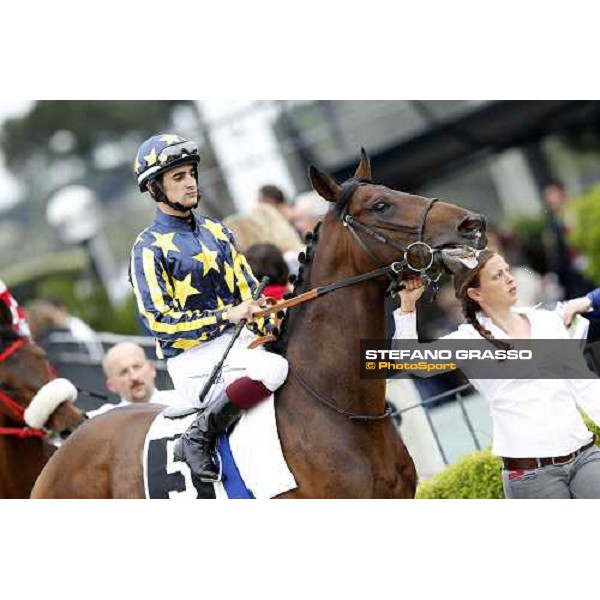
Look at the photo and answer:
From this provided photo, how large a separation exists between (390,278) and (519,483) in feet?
3.53

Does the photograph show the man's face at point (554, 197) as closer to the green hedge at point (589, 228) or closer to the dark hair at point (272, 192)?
the green hedge at point (589, 228)

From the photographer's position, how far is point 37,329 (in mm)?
7426

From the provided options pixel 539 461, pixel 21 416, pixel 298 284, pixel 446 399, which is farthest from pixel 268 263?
pixel 539 461

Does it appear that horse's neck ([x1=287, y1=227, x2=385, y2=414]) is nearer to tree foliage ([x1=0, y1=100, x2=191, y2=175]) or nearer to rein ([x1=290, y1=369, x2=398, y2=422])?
rein ([x1=290, y1=369, x2=398, y2=422])

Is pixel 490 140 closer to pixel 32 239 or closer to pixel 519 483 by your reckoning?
pixel 519 483

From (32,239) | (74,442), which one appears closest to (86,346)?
(32,239)

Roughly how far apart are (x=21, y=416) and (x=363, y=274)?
2361 mm

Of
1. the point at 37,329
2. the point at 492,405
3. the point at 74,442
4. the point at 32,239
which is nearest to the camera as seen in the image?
the point at 492,405

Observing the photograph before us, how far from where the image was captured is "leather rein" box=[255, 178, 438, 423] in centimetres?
509

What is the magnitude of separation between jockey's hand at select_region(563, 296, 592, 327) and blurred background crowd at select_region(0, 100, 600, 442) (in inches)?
5.1

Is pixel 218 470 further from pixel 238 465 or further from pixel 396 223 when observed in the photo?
pixel 396 223

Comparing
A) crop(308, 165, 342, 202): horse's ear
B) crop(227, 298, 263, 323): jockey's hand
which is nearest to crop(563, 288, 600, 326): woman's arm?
crop(308, 165, 342, 202): horse's ear

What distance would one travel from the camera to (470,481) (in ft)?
19.9

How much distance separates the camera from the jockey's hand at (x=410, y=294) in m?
5.24
